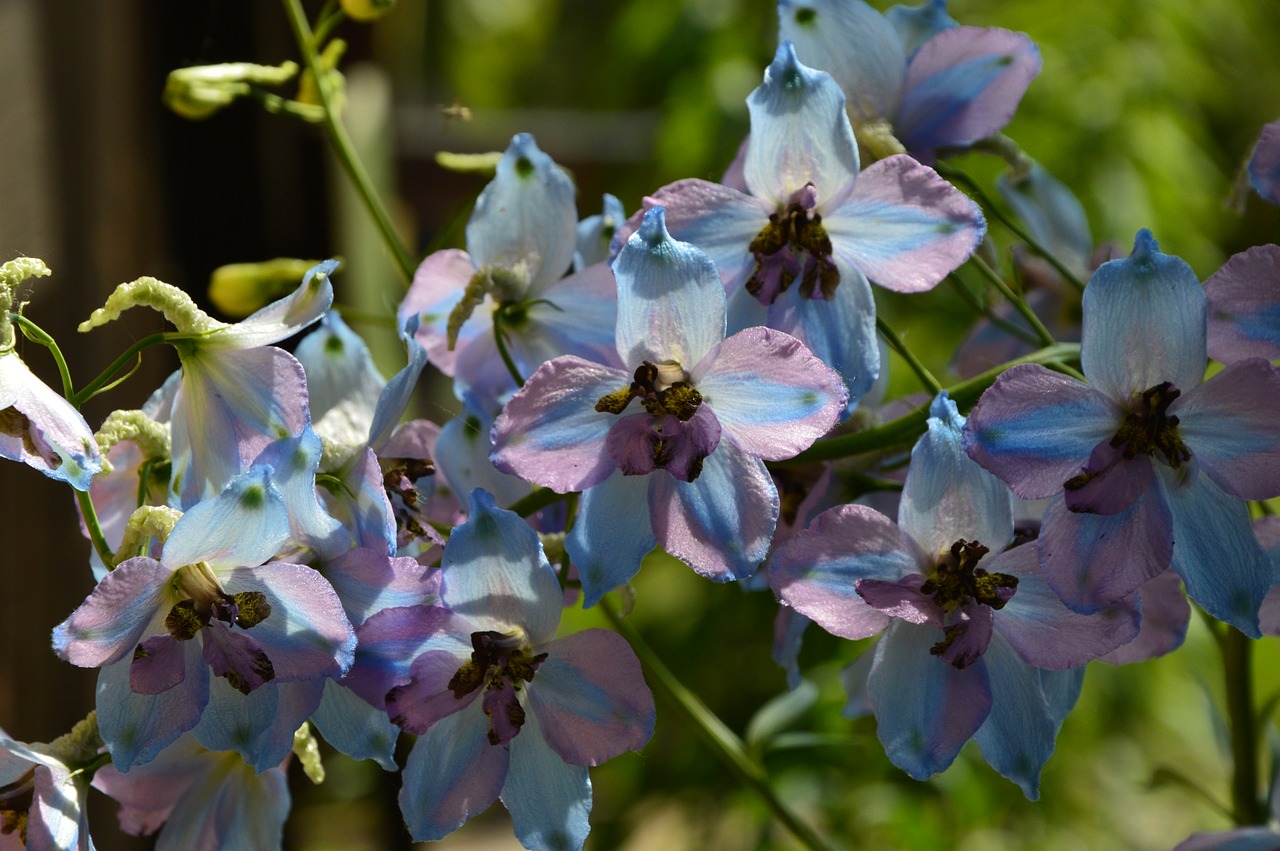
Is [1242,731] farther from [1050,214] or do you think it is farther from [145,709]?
[145,709]

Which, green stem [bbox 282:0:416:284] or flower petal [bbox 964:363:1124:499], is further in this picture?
green stem [bbox 282:0:416:284]

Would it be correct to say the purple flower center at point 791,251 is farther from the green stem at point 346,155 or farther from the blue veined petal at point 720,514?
the green stem at point 346,155

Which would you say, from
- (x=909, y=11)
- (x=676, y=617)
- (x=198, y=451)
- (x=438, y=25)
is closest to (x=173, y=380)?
(x=198, y=451)

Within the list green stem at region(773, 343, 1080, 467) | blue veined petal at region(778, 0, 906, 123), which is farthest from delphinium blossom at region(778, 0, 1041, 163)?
green stem at region(773, 343, 1080, 467)

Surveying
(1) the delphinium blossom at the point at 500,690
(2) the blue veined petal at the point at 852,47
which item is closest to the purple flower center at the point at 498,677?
(1) the delphinium blossom at the point at 500,690

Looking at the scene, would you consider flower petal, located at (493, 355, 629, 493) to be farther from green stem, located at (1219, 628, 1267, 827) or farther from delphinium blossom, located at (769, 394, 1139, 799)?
green stem, located at (1219, 628, 1267, 827)

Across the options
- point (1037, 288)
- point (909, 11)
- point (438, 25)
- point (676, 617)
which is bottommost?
point (438, 25)

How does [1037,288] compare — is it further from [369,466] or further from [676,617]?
[676,617]
